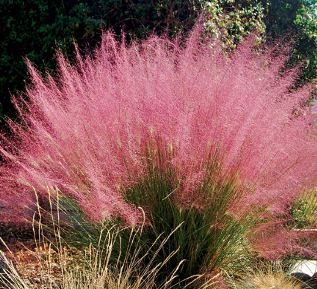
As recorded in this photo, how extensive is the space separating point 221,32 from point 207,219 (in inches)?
94.5

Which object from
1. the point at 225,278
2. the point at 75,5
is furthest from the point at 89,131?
the point at 75,5

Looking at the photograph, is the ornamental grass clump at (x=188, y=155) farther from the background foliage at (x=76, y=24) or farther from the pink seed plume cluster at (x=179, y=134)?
the background foliage at (x=76, y=24)

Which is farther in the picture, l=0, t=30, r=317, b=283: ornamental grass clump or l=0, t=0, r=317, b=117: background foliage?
l=0, t=0, r=317, b=117: background foliage

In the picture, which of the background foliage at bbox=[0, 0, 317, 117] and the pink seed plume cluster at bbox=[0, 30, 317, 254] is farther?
the background foliage at bbox=[0, 0, 317, 117]

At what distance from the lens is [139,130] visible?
254 cm

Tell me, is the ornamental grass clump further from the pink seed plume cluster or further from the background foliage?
the background foliage

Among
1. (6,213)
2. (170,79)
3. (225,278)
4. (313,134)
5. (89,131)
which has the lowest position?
(225,278)

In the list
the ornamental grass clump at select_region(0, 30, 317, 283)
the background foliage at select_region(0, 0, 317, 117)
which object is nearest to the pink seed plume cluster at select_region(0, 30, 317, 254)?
the ornamental grass clump at select_region(0, 30, 317, 283)

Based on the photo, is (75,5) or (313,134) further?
(75,5)

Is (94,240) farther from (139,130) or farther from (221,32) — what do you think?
(221,32)

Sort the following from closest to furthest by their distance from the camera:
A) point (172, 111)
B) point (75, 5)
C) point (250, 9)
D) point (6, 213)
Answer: point (172, 111)
point (6, 213)
point (75, 5)
point (250, 9)

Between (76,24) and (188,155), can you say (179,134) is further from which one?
(76,24)

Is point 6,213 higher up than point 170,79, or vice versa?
point 170,79

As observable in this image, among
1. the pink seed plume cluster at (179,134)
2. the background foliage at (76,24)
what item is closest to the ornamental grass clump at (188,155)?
the pink seed plume cluster at (179,134)
